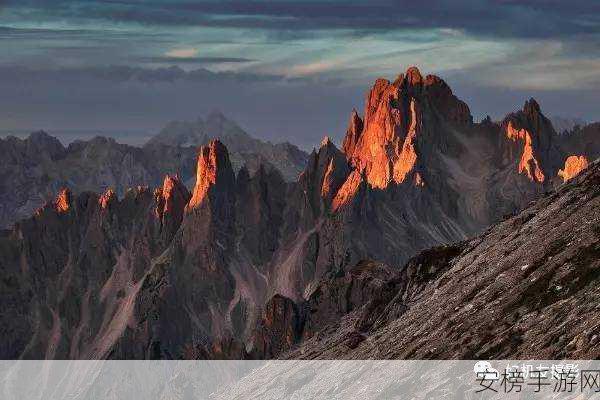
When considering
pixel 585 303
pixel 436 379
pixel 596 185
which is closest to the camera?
pixel 585 303

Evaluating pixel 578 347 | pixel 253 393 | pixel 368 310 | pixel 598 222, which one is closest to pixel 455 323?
pixel 598 222

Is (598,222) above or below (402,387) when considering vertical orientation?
above

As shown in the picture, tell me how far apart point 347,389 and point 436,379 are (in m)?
24.0

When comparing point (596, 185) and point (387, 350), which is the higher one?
point (596, 185)

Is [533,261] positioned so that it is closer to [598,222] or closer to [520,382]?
[598,222]

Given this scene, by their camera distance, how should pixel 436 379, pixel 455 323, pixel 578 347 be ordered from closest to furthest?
pixel 578 347, pixel 436 379, pixel 455 323

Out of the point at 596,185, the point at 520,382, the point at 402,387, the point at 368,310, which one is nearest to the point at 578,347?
the point at 520,382

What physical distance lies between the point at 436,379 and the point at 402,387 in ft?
23.8

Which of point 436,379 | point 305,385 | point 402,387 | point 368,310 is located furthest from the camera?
point 368,310

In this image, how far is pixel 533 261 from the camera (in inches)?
3561

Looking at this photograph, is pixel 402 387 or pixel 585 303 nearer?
pixel 585 303

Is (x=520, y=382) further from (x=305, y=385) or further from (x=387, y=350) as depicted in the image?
(x=305, y=385)

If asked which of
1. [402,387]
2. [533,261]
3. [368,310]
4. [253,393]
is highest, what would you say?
[533,261]

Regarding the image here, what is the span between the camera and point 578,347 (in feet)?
202
